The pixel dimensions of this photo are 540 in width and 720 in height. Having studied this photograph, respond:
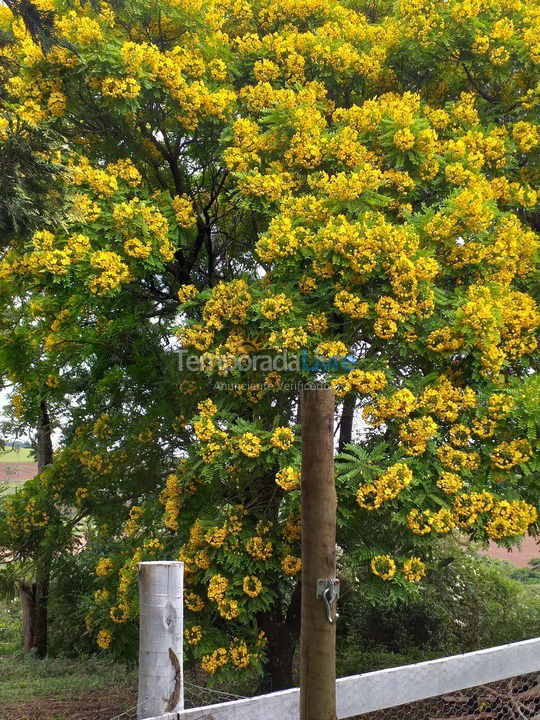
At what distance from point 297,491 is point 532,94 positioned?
19.3 ft

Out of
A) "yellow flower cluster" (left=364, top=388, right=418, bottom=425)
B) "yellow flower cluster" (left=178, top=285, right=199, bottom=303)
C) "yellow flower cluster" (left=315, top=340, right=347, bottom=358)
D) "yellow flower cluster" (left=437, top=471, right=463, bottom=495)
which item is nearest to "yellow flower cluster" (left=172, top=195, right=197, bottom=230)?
"yellow flower cluster" (left=178, top=285, right=199, bottom=303)

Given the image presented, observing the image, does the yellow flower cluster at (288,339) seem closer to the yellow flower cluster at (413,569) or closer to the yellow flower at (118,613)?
the yellow flower cluster at (413,569)

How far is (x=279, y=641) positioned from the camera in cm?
939

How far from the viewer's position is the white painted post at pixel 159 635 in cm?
307

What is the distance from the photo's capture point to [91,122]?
9.58 m

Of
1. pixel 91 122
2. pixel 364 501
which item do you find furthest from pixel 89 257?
pixel 364 501

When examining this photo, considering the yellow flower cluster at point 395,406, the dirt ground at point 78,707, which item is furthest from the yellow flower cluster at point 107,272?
the dirt ground at point 78,707

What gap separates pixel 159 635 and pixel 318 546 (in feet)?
2.44

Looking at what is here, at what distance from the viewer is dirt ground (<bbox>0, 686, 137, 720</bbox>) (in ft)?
29.6

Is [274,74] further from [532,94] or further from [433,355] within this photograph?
[433,355]

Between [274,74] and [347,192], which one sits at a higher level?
[274,74]

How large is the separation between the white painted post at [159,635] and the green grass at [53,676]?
8.33m

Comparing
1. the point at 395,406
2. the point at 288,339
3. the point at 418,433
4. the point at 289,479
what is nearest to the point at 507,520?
the point at 418,433

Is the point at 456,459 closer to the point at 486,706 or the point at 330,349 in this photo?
the point at 330,349
